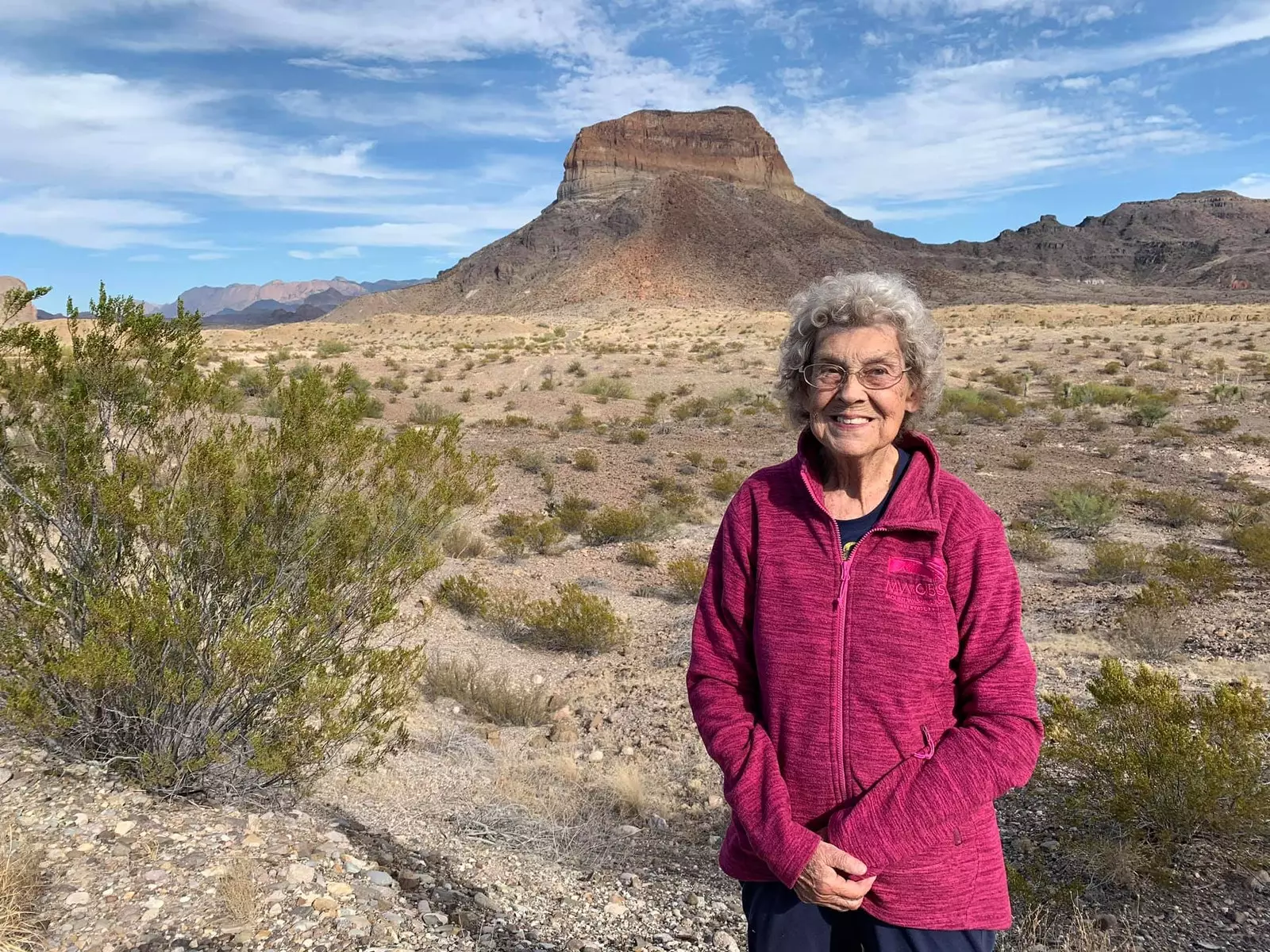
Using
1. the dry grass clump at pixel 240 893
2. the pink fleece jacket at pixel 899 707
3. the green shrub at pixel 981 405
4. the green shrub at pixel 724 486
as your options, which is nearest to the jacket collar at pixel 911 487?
the pink fleece jacket at pixel 899 707

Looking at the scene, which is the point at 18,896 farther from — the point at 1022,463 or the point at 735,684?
the point at 1022,463

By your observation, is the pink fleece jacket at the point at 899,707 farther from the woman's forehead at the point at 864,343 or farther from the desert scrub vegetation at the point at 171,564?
the desert scrub vegetation at the point at 171,564

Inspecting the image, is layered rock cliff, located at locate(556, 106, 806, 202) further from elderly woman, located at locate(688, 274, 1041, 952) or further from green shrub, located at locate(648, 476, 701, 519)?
elderly woman, located at locate(688, 274, 1041, 952)

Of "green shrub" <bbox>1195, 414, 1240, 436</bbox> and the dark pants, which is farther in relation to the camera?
"green shrub" <bbox>1195, 414, 1240, 436</bbox>

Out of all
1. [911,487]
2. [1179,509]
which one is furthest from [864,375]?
[1179,509]

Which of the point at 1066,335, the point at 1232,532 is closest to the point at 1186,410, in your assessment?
the point at 1232,532

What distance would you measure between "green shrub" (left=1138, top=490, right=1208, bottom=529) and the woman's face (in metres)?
10.5

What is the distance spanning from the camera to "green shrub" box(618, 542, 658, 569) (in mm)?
9242

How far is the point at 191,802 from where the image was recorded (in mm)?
3451

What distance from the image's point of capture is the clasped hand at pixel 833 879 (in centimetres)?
171

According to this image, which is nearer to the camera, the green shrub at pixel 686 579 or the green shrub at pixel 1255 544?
the green shrub at pixel 1255 544

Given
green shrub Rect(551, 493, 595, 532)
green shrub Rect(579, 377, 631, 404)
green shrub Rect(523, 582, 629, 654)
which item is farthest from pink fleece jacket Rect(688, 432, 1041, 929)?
green shrub Rect(579, 377, 631, 404)

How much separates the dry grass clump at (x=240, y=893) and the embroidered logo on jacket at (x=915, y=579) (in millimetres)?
2377

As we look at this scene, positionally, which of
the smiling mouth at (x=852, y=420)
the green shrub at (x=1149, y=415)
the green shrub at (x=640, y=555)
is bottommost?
→ the green shrub at (x=640, y=555)
